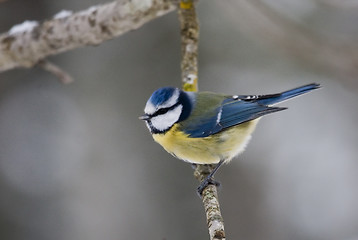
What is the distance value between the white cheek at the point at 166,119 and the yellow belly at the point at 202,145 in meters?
0.03

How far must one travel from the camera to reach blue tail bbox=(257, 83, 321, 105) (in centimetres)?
224

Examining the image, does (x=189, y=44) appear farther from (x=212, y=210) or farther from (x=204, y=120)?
(x=212, y=210)

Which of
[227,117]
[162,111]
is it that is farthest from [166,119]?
[227,117]

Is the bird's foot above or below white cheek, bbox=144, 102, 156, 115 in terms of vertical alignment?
below

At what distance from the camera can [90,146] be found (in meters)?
3.87

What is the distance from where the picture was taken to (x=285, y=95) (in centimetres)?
231

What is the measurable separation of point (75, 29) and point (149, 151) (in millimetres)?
1526

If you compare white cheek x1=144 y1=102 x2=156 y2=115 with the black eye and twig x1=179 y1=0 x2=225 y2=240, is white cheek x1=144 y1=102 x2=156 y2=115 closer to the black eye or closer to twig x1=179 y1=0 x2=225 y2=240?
the black eye

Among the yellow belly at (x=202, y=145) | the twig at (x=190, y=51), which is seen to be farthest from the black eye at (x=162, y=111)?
the twig at (x=190, y=51)

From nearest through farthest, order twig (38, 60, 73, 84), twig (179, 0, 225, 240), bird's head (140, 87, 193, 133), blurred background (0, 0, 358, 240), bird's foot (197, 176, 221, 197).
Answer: bird's foot (197, 176, 221, 197)
bird's head (140, 87, 193, 133)
twig (179, 0, 225, 240)
twig (38, 60, 73, 84)
blurred background (0, 0, 358, 240)

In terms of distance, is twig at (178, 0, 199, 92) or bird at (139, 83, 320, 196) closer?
bird at (139, 83, 320, 196)

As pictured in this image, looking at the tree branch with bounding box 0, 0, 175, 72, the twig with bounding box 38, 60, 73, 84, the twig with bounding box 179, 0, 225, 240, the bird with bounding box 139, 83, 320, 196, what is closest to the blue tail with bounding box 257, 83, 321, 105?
the bird with bounding box 139, 83, 320, 196

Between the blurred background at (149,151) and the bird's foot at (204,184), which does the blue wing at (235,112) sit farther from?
the blurred background at (149,151)

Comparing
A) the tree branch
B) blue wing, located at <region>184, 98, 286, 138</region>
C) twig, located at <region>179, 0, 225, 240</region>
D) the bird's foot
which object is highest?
the tree branch
